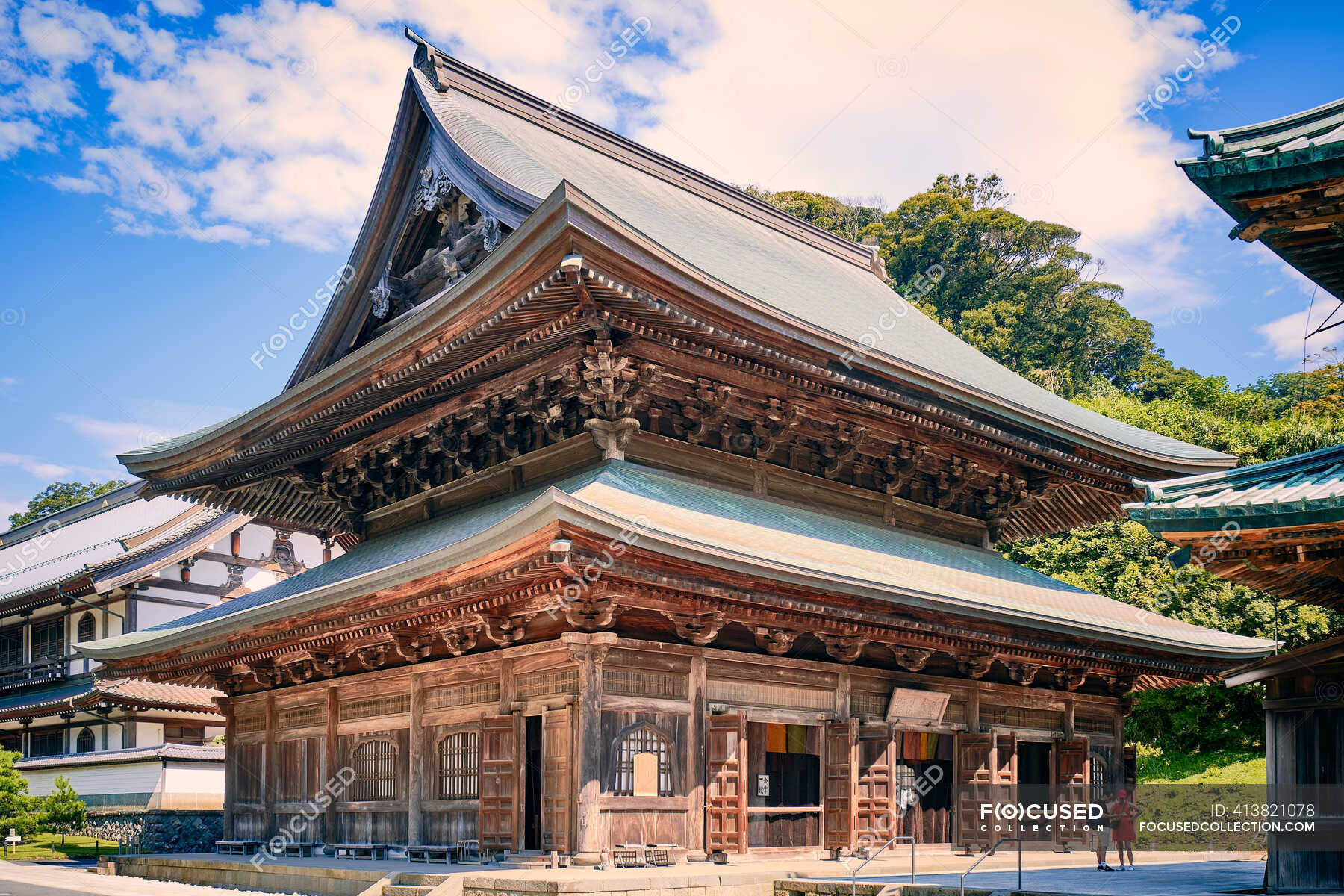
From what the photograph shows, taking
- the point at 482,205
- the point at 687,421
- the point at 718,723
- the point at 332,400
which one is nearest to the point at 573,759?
the point at 718,723

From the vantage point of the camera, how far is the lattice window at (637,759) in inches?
571

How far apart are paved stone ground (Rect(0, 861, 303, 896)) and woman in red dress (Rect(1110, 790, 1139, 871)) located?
12.7 m

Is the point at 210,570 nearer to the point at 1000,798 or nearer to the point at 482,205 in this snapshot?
the point at 482,205

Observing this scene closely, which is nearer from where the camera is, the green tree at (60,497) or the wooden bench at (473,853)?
the wooden bench at (473,853)

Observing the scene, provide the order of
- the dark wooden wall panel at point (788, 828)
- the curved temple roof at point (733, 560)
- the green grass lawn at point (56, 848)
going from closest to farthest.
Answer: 1. the curved temple roof at point (733, 560)
2. the dark wooden wall panel at point (788, 828)
3. the green grass lawn at point (56, 848)

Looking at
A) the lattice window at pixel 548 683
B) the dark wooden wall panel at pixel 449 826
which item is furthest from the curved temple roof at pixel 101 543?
the lattice window at pixel 548 683

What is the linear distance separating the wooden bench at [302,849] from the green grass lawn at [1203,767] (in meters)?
25.2

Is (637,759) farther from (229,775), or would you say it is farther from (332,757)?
(229,775)

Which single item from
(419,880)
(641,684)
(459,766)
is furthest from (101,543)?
(641,684)

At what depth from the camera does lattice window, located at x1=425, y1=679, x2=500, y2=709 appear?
A: 53.1ft

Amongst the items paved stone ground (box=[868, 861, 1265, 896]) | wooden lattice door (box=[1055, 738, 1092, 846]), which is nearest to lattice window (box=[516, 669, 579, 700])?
paved stone ground (box=[868, 861, 1265, 896])

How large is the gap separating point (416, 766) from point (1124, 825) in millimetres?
11012

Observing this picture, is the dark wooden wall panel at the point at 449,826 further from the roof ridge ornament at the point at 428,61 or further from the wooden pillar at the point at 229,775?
the roof ridge ornament at the point at 428,61

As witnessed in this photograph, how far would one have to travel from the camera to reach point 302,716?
20484 millimetres
